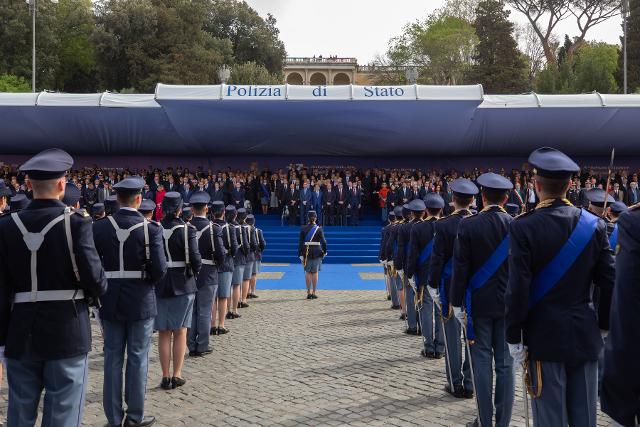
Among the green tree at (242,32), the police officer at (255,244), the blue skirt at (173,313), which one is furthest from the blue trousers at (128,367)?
the green tree at (242,32)

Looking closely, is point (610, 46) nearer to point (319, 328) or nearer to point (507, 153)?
point (507, 153)

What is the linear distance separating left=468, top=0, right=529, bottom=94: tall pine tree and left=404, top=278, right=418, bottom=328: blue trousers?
43.7 m

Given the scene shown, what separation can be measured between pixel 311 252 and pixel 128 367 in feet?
27.8

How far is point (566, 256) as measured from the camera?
367 cm

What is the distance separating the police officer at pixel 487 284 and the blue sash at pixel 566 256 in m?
1.41

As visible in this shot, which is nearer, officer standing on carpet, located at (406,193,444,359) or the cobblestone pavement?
the cobblestone pavement

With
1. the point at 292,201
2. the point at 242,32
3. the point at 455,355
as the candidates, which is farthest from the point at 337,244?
the point at 242,32

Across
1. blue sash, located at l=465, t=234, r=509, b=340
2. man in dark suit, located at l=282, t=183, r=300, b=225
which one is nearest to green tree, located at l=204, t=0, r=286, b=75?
man in dark suit, located at l=282, t=183, r=300, b=225

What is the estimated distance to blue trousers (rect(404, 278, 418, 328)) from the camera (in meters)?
A: 9.47

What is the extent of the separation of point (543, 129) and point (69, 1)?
5070 cm

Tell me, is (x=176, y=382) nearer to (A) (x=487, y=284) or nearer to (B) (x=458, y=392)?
(B) (x=458, y=392)

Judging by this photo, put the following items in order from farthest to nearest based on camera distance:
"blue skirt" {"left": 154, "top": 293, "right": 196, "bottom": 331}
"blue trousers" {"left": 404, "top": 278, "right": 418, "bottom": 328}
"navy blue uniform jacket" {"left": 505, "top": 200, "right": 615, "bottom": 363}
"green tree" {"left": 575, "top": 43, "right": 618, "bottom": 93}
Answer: "green tree" {"left": 575, "top": 43, "right": 618, "bottom": 93}, "blue trousers" {"left": 404, "top": 278, "right": 418, "bottom": 328}, "blue skirt" {"left": 154, "top": 293, "right": 196, "bottom": 331}, "navy blue uniform jacket" {"left": 505, "top": 200, "right": 615, "bottom": 363}

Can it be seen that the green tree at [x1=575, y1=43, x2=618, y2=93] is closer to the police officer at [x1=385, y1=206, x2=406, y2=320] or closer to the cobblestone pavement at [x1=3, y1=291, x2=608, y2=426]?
the police officer at [x1=385, y1=206, x2=406, y2=320]

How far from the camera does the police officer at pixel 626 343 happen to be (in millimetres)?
2506
